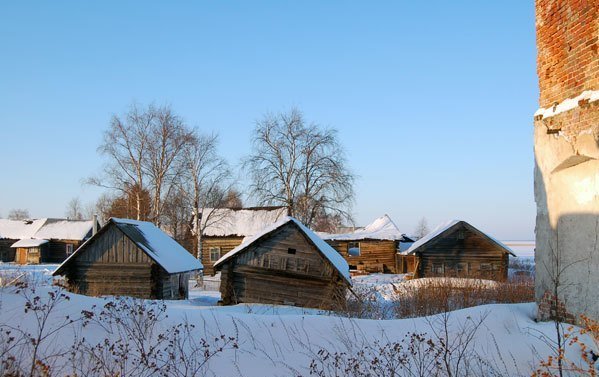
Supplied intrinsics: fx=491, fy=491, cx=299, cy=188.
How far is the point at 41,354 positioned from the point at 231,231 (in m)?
32.7

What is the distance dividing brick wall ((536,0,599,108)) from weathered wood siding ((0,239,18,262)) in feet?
186

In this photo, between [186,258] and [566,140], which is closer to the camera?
[566,140]

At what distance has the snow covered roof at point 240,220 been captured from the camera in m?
37.6

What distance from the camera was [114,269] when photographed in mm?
18703

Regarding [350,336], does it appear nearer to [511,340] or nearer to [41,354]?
[511,340]

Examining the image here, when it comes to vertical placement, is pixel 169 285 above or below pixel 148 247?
below

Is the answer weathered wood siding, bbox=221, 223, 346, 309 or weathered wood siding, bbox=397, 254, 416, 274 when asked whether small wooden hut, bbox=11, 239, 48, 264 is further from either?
weathered wood siding, bbox=221, 223, 346, 309

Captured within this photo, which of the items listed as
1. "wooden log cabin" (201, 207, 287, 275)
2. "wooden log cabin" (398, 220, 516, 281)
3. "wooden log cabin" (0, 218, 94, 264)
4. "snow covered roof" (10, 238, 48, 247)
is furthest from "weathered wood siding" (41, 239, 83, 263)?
"wooden log cabin" (398, 220, 516, 281)

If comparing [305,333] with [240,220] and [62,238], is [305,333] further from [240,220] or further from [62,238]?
[62,238]

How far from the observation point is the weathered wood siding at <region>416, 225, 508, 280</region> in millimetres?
29152

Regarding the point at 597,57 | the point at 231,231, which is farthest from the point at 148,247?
the point at 231,231

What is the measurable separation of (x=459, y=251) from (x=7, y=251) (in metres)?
46.8

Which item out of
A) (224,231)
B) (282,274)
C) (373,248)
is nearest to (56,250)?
(224,231)

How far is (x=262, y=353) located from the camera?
5.95m
